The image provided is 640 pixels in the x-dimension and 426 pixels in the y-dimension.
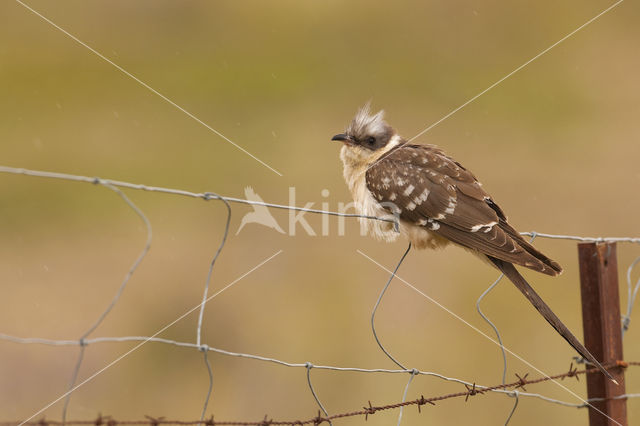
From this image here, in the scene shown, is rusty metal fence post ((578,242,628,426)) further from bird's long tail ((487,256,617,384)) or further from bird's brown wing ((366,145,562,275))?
bird's brown wing ((366,145,562,275))

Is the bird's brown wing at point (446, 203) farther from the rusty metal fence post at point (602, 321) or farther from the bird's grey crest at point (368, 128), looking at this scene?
the bird's grey crest at point (368, 128)

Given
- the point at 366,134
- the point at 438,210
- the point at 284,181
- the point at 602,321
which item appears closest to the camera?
the point at 602,321

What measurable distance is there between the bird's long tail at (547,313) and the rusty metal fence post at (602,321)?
90 millimetres

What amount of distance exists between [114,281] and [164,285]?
4.90ft

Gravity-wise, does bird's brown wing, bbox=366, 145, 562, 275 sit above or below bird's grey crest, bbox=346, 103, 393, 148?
below

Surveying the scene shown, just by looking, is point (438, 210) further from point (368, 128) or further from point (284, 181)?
point (284, 181)

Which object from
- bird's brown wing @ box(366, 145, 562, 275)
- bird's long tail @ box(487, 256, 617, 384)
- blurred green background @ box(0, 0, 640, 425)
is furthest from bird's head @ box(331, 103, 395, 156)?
blurred green background @ box(0, 0, 640, 425)

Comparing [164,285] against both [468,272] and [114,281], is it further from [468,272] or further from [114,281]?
[468,272]

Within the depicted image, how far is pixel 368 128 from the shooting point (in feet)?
19.6

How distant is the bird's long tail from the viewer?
396cm

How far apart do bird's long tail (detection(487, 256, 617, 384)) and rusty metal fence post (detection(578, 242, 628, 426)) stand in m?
0.09

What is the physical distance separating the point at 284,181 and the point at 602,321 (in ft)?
70.9

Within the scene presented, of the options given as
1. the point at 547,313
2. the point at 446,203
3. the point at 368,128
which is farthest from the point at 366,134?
the point at 547,313

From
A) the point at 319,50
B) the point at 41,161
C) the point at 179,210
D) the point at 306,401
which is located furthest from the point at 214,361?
the point at 319,50
